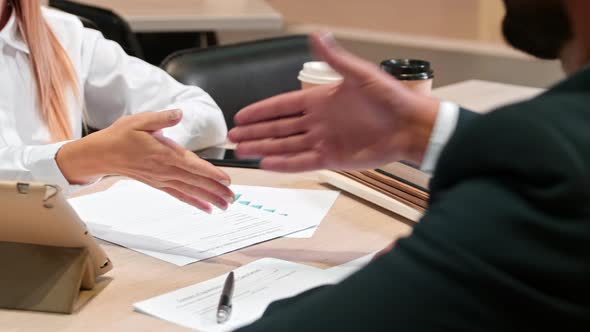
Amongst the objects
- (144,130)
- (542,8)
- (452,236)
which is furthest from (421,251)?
(144,130)

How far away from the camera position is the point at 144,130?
122 centimetres

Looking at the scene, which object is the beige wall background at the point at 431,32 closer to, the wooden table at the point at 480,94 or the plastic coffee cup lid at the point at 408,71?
the wooden table at the point at 480,94

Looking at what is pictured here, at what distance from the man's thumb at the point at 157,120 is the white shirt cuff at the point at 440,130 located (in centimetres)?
42

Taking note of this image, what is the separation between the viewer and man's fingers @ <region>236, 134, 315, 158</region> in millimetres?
943

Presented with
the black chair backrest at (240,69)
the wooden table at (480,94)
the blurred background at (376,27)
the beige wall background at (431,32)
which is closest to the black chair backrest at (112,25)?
the blurred background at (376,27)

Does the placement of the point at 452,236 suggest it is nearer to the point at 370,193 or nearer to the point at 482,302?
the point at 482,302

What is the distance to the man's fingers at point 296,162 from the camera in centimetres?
93

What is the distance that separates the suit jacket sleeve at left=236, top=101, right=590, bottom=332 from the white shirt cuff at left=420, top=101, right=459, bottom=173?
36 cm

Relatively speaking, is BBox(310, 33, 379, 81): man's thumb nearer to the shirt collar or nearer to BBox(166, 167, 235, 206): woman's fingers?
BBox(166, 167, 235, 206): woman's fingers

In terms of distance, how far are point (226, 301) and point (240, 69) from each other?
111cm

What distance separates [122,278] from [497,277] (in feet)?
2.34

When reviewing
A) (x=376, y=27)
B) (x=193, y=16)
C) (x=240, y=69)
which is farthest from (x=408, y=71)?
(x=376, y=27)

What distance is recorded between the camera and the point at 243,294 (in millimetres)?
1036

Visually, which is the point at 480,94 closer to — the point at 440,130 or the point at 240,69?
the point at 240,69
